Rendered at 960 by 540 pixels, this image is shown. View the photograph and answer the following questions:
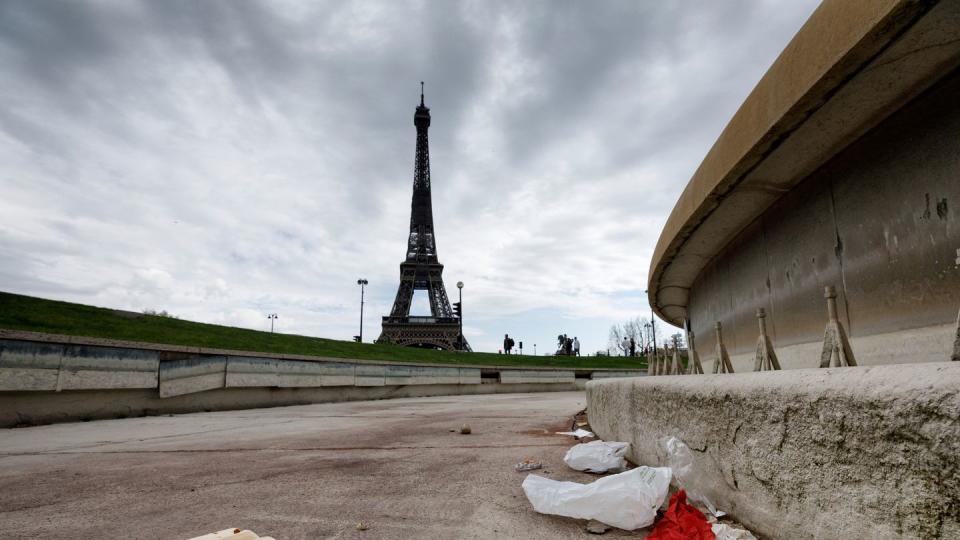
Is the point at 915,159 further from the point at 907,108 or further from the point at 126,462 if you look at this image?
the point at 126,462

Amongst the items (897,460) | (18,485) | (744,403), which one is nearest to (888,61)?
(744,403)

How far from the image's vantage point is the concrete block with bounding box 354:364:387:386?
51.9 feet

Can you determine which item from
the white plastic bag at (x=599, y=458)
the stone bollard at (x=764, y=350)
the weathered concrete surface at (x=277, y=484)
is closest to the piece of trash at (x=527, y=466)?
the weathered concrete surface at (x=277, y=484)

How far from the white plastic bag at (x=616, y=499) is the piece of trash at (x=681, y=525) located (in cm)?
10

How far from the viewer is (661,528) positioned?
2.27 m

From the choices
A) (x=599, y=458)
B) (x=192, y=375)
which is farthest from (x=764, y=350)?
(x=192, y=375)

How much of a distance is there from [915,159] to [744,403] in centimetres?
240

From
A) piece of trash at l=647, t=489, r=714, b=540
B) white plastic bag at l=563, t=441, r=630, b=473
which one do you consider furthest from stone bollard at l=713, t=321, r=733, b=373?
piece of trash at l=647, t=489, r=714, b=540

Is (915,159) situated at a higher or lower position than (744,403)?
higher

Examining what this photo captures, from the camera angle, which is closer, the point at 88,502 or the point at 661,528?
the point at 661,528

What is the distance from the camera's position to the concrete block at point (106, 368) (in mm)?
7703

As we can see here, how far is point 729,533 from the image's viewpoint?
82.3 inches

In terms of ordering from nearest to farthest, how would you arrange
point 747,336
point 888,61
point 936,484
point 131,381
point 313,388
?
1. point 936,484
2. point 888,61
3. point 747,336
4. point 131,381
5. point 313,388

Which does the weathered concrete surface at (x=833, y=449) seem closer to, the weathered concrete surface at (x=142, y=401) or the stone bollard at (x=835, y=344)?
the stone bollard at (x=835, y=344)
